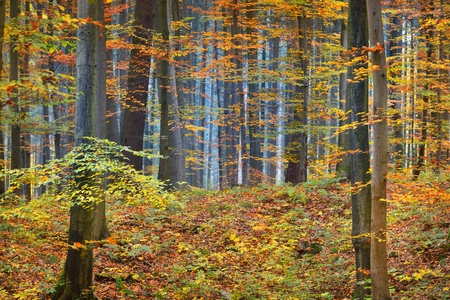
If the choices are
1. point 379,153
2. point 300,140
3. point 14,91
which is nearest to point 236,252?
point 379,153

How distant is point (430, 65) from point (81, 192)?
1216cm

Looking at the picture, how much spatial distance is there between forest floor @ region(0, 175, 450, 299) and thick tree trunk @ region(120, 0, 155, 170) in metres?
2.56

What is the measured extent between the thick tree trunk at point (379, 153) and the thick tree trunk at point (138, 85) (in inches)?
352

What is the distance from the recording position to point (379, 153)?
16.7 ft

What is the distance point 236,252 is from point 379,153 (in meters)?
5.28

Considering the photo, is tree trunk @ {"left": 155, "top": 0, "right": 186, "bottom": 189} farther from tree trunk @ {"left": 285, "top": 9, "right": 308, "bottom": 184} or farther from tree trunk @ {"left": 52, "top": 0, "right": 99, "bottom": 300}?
tree trunk @ {"left": 52, "top": 0, "right": 99, "bottom": 300}

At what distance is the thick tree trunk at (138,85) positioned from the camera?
40.2 ft

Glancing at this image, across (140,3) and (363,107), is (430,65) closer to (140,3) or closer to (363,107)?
(363,107)

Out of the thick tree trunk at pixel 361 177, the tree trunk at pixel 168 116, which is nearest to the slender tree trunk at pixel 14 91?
the tree trunk at pixel 168 116

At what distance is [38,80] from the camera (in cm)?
393

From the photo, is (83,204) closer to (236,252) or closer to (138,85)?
(236,252)

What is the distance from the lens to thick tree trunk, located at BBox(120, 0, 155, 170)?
12242 millimetres

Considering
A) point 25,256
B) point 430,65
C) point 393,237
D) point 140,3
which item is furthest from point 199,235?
point 430,65

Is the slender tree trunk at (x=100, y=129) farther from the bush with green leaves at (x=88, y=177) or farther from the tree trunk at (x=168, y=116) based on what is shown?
the tree trunk at (x=168, y=116)
